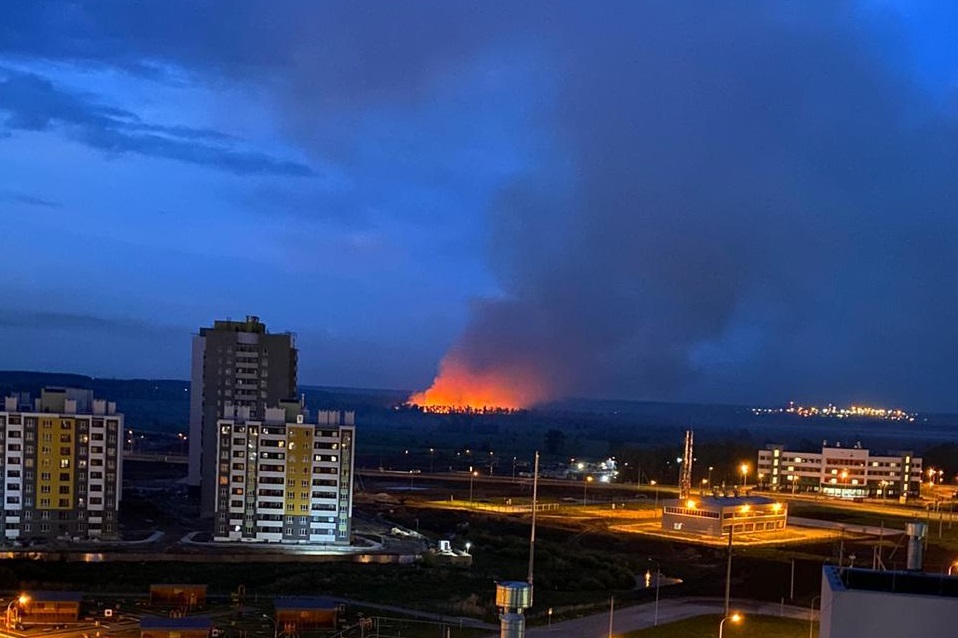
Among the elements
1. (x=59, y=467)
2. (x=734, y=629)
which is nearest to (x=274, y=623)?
(x=734, y=629)

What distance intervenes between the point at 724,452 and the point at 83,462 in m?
38.5

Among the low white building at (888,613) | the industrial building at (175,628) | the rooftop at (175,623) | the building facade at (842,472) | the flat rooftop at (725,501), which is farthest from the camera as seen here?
the building facade at (842,472)

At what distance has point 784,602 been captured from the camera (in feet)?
68.4

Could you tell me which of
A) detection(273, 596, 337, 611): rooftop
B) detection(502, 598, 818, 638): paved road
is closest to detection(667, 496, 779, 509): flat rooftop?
detection(502, 598, 818, 638): paved road

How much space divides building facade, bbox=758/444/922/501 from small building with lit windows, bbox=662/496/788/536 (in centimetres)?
1479

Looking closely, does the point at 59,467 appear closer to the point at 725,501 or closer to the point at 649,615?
the point at 649,615

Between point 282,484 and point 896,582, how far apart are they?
20.9 metres

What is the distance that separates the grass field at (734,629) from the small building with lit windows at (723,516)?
12.5 metres

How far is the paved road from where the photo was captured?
17.3 m

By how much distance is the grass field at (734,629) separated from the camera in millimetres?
17516

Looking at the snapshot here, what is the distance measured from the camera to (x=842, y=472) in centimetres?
4838

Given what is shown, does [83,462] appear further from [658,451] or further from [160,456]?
[658,451]

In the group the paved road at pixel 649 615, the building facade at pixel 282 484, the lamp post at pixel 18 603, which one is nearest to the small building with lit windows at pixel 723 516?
the paved road at pixel 649 615

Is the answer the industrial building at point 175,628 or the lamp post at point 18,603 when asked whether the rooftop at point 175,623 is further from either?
the lamp post at point 18,603
